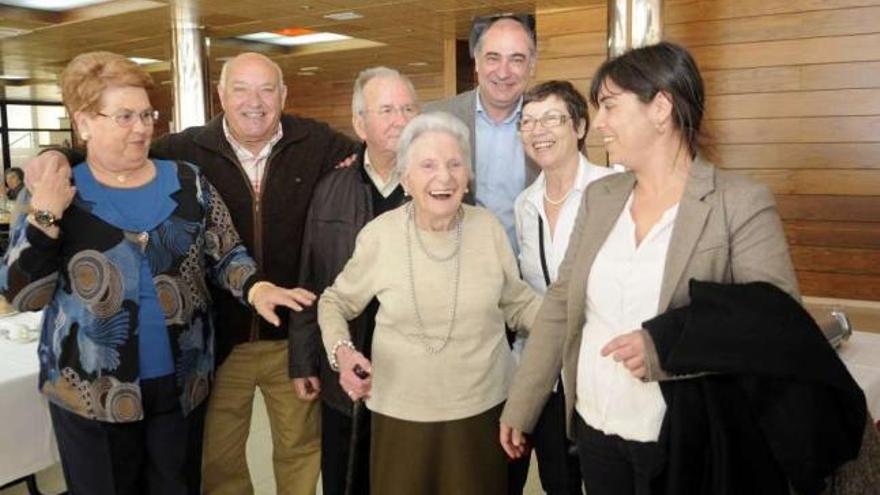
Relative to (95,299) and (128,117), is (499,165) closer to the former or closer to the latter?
(128,117)

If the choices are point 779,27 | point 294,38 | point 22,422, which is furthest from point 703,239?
point 294,38

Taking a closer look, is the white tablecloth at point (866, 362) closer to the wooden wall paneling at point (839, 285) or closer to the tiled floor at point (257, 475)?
the tiled floor at point (257, 475)

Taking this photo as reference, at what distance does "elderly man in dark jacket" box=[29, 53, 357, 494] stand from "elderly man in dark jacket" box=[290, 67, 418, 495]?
0.39ft

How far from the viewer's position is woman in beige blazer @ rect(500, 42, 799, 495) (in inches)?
58.9

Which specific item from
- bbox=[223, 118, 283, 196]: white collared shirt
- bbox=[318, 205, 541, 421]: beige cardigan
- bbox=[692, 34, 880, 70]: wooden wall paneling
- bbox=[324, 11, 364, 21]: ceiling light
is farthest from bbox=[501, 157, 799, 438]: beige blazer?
bbox=[324, 11, 364, 21]: ceiling light

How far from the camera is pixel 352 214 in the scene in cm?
231

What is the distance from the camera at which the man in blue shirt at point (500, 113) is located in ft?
8.43

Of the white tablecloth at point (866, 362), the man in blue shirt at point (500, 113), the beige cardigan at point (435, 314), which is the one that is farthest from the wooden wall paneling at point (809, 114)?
the beige cardigan at point (435, 314)

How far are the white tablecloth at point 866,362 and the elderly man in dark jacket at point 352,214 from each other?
1559 mm

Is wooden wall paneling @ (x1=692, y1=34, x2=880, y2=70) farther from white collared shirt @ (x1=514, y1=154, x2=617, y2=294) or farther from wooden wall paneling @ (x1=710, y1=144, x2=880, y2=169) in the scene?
white collared shirt @ (x1=514, y1=154, x2=617, y2=294)

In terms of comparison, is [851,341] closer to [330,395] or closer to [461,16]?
[330,395]

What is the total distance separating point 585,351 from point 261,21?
26.8 feet

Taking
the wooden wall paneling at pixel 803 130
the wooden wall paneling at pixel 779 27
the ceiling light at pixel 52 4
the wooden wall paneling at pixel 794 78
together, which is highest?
the ceiling light at pixel 52 4

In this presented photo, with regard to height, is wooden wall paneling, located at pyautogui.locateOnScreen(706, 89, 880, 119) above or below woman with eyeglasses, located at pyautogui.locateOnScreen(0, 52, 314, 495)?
above
